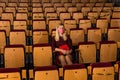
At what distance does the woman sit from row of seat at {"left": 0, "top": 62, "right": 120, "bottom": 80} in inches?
42.2

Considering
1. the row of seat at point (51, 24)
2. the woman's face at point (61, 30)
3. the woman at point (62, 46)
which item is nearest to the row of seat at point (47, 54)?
the woman at point (62, 46)

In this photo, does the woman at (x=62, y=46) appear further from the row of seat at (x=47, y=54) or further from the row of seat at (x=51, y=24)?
the row of seat at (x=51, y=24)

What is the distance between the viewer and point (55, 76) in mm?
3498

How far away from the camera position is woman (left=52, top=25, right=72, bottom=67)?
187 inches

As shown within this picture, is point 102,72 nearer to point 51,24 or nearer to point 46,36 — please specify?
point 46,36

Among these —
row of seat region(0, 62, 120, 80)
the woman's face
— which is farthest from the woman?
row of seat region(0, 62, 120, 80)

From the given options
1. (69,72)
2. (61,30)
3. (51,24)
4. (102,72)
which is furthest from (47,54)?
(51,24)

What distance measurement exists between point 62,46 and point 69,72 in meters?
1.35

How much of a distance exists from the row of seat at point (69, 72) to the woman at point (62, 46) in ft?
3.52

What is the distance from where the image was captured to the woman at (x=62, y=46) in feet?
15.5

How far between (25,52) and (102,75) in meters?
1.70

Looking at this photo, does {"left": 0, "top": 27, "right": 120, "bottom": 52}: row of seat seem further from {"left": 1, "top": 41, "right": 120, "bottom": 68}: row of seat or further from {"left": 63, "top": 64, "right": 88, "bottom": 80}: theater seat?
{"left": 63, "top": 64, "right": 88, "bottom": 80}: theater seat

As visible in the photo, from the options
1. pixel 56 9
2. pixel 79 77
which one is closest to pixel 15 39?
pixel 79 77

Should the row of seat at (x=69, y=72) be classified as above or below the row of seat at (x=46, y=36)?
below
